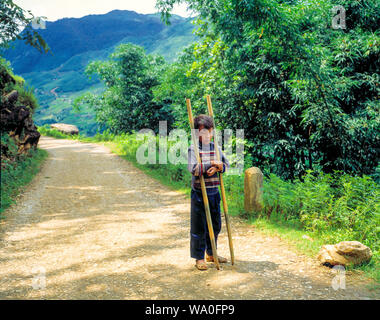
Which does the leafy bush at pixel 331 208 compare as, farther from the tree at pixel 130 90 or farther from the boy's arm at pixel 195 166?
the tree at pixel 130 90

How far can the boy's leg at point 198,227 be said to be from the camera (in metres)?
4.09

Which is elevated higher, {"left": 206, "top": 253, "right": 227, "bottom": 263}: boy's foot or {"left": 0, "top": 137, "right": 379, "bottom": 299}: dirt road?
{"left": 206, "top": 253, "right": 227, "bottom": 263}: boy's foot

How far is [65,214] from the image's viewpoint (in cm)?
743

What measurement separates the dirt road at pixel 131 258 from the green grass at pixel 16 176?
0.33m

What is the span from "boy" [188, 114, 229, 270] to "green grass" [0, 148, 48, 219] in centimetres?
508

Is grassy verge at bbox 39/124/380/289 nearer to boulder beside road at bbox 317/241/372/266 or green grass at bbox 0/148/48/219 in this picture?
boulder beside road at bbox 317/241/372/266

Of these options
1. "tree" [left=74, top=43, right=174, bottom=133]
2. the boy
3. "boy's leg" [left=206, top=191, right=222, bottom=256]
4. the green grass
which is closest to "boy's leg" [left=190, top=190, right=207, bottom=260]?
the boy

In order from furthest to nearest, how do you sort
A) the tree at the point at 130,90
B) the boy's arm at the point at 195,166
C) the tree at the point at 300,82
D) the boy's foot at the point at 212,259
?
the tree at the point at 130,90 < the tree at the point at 300,82 < the boy's foot at the point at 212,259 < the boy's arm at the point at 195,166

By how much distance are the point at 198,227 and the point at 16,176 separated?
29.6 feet

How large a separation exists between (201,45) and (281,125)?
445cm

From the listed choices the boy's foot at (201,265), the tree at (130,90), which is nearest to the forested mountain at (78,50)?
the tree at (130,90)

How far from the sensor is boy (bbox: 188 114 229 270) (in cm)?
391

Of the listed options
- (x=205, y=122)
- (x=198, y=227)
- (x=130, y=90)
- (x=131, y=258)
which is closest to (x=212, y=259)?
(x=198, y=227)
